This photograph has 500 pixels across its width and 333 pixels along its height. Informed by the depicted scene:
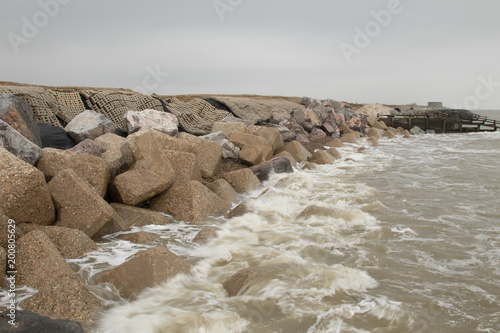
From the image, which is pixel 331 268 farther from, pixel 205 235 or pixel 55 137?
pixel 55 137

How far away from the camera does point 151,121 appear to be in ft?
23.2

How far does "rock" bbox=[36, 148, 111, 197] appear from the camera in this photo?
12.5ft

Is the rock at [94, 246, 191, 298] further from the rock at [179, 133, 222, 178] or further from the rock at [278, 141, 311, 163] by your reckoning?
the rock at [278, 141, 311, 163]

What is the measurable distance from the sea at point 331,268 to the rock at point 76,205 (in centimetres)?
24

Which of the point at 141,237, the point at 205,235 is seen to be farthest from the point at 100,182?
the point at 205,235

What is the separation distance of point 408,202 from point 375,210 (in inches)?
31.5

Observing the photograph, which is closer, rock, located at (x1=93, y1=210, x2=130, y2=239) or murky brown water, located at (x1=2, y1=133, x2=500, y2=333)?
murky brown water, located at (x1=2, y1=133, x2=500, y2=333)

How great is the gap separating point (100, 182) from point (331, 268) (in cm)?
268

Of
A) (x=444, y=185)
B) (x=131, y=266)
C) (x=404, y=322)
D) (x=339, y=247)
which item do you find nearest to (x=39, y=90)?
(x=131, y=266)

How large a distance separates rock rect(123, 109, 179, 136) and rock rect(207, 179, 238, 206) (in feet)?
7.91

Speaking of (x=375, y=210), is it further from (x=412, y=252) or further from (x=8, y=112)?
(x=8, y=112)

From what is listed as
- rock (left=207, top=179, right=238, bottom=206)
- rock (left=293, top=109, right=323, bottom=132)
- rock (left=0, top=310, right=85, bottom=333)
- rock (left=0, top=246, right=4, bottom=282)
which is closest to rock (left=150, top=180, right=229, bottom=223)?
rock (left=207, top=179, right=238, bottom=206)

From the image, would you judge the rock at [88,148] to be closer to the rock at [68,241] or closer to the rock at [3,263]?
the rock at [68,241]

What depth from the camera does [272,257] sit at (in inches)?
128
